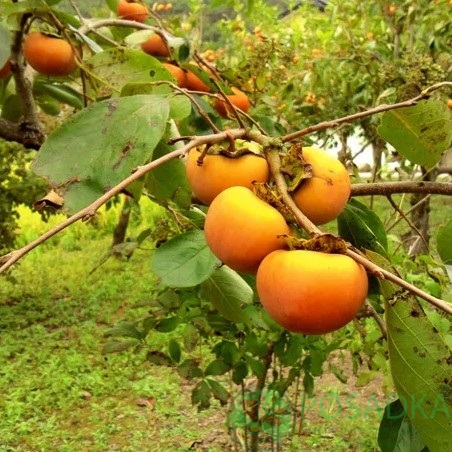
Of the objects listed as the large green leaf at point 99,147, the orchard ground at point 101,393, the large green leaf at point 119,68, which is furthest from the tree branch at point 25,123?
the orchard ground at point 101,393

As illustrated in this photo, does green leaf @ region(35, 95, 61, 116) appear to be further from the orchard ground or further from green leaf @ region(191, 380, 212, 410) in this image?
green leaf @ region(191, 380, 212, 410)

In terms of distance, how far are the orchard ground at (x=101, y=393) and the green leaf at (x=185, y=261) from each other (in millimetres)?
1215

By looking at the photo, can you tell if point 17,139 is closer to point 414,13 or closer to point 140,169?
point 140,169

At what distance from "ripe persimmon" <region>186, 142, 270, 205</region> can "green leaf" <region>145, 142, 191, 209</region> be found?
0.28 m

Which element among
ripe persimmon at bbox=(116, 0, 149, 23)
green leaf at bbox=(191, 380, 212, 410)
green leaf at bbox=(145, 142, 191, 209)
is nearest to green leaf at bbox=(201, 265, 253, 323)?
green leaf at bbox=(145, 142, 191, 209)

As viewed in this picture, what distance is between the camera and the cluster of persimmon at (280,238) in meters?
0.49

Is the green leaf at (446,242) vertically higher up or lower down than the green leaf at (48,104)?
higher up

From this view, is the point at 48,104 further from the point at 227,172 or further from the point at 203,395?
the point at 227,172

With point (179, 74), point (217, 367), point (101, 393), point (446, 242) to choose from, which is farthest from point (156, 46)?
point (101, 393)

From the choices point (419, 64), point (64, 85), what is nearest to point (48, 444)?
point (64, 85)

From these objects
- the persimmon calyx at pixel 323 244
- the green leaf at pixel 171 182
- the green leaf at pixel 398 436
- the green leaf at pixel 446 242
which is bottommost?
Answer: the green leaf at pixel 398 436

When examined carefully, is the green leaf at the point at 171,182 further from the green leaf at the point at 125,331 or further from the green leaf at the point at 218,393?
the green leaf at the point at 218,393

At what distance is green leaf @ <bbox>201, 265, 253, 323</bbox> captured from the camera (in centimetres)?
99

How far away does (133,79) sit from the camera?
97cm
